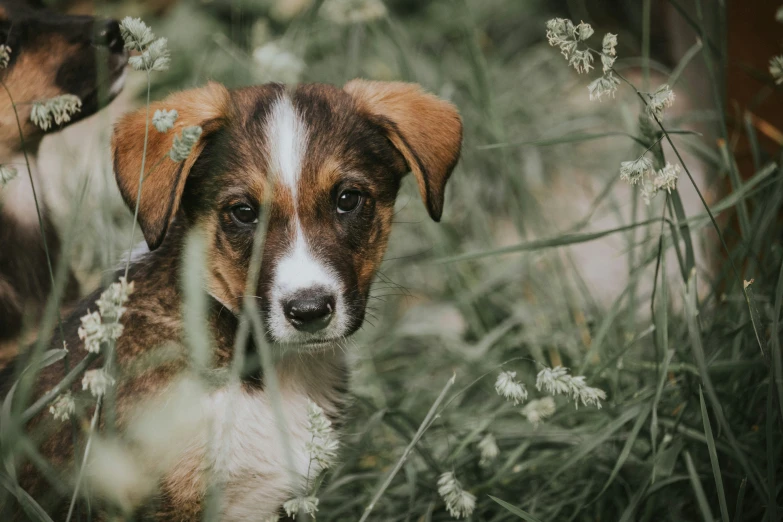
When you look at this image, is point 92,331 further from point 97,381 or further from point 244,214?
point 244,214

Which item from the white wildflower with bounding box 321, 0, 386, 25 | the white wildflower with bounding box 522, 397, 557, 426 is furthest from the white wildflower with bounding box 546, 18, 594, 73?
the white wildflower with bounding box 321, 0, 386, 25

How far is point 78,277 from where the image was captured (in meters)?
3.77

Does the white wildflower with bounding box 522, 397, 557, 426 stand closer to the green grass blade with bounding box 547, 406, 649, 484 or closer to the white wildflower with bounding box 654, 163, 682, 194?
the green grass blade with bounding box 547, 406, 649, 484

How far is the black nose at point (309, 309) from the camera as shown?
2.21m

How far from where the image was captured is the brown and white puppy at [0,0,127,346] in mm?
3004

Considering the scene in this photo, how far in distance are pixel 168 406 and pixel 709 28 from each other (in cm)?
295

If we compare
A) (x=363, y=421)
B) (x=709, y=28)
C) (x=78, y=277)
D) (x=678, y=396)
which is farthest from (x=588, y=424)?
(x=78, y=277)

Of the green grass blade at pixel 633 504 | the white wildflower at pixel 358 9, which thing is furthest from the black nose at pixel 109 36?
the green grass blade at pixel 633 504

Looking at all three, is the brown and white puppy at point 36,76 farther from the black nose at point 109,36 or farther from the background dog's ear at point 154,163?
the background dog's ear at point 154,163

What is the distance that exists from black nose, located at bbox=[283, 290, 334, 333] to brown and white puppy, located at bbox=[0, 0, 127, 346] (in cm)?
127

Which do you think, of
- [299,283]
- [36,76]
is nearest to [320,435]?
[299,283]

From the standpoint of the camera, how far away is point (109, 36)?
304 cm

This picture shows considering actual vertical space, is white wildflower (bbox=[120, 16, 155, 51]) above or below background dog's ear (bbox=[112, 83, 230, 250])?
above

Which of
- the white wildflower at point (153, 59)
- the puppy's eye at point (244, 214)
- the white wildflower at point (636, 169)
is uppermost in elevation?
the white wildflower at point (153, 59)
